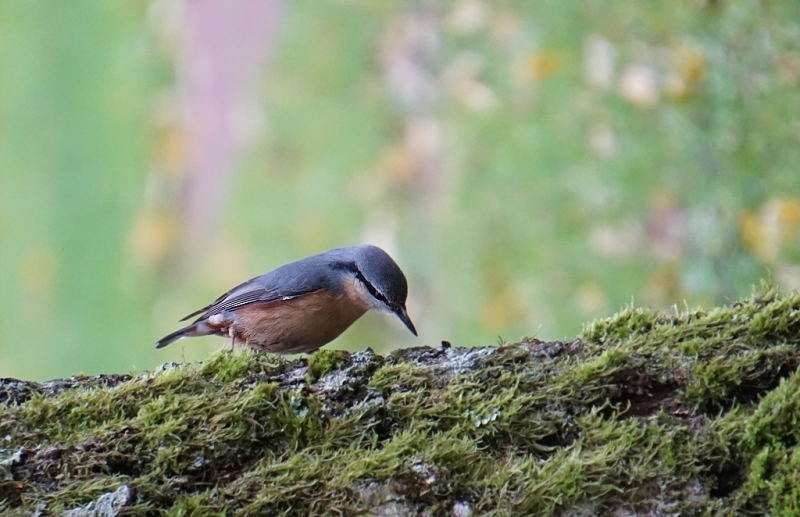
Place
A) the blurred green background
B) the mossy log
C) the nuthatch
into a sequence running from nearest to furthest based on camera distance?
the mossy log < the nuthatch < the blurred green background

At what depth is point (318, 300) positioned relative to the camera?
14.4ft

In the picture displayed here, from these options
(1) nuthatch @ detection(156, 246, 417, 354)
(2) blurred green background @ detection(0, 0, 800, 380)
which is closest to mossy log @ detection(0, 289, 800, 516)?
(1) nuthatch @ detection(156, 246, 417, 354)

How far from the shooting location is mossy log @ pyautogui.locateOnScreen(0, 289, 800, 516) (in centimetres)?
204

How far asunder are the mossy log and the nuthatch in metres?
1.82

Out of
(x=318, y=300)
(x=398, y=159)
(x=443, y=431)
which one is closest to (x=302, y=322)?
(x=318, y=300)

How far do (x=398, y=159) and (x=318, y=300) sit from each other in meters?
3.38

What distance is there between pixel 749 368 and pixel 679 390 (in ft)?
0.60

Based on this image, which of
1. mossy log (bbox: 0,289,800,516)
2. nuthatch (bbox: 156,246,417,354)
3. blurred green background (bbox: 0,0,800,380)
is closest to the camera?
mossy log (bbox: 0,289,800,516)

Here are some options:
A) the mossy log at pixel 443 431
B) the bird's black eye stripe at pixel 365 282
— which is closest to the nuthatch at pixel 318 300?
the bird's black eye stripe at pixel 365 282

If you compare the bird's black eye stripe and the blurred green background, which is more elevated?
the blurred green background

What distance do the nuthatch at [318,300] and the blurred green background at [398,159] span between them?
6.35ft

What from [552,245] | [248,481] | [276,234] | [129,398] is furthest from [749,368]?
[276,234]

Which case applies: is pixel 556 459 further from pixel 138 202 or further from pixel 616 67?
pixel 138 202

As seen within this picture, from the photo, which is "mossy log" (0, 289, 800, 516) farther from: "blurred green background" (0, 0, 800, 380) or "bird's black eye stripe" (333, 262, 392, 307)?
"blurred green background" (0, 0, 800, 380)
